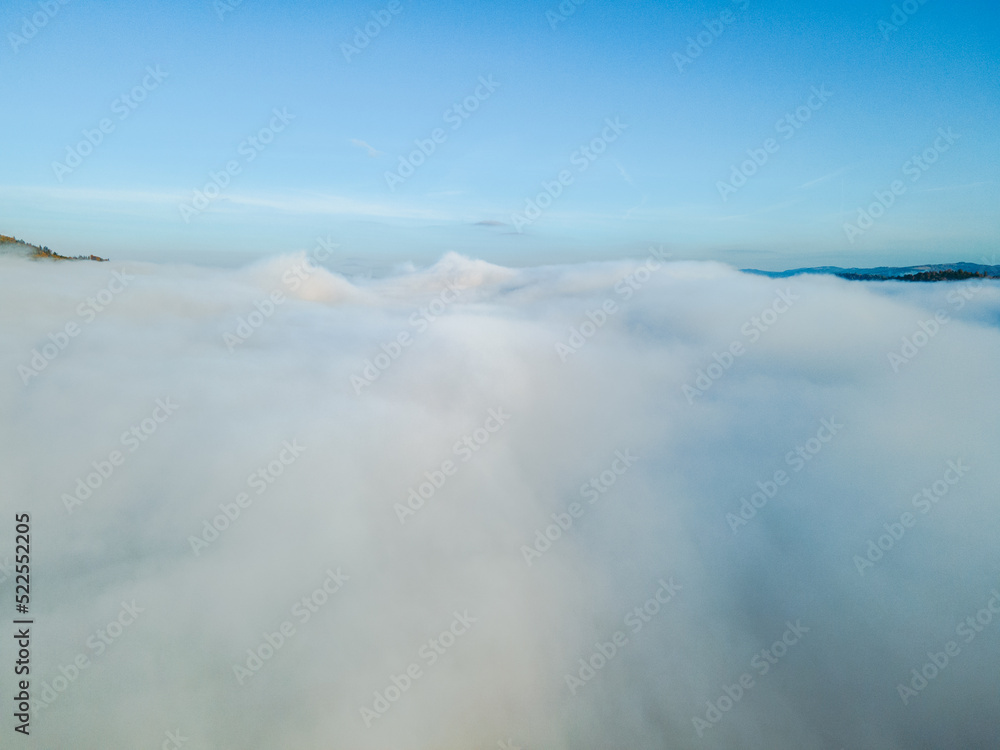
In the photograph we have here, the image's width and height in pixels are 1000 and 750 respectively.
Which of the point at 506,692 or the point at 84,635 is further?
the point at 506,692

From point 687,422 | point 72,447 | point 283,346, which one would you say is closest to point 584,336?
point 687,422

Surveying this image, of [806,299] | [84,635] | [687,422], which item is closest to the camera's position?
[84,635]

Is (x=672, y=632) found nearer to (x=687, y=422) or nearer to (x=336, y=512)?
(x=336, y=512)

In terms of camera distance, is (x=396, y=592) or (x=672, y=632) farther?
(x=672, y=632)

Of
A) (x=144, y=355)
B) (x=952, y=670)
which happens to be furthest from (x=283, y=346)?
(x=952, y=670)

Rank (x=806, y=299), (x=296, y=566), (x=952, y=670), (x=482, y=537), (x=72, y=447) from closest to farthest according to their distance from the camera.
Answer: (x=296, y=566) < (x=72, y=447) < (x=952, y=670) < (x=482, y=537) < (x=806, y=299)

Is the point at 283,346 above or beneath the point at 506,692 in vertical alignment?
beneath

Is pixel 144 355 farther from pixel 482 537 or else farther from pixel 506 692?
pixel 506 692

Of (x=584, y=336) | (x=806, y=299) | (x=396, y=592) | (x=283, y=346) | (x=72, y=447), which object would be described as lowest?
(x=283, y=346)

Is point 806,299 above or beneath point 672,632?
above
